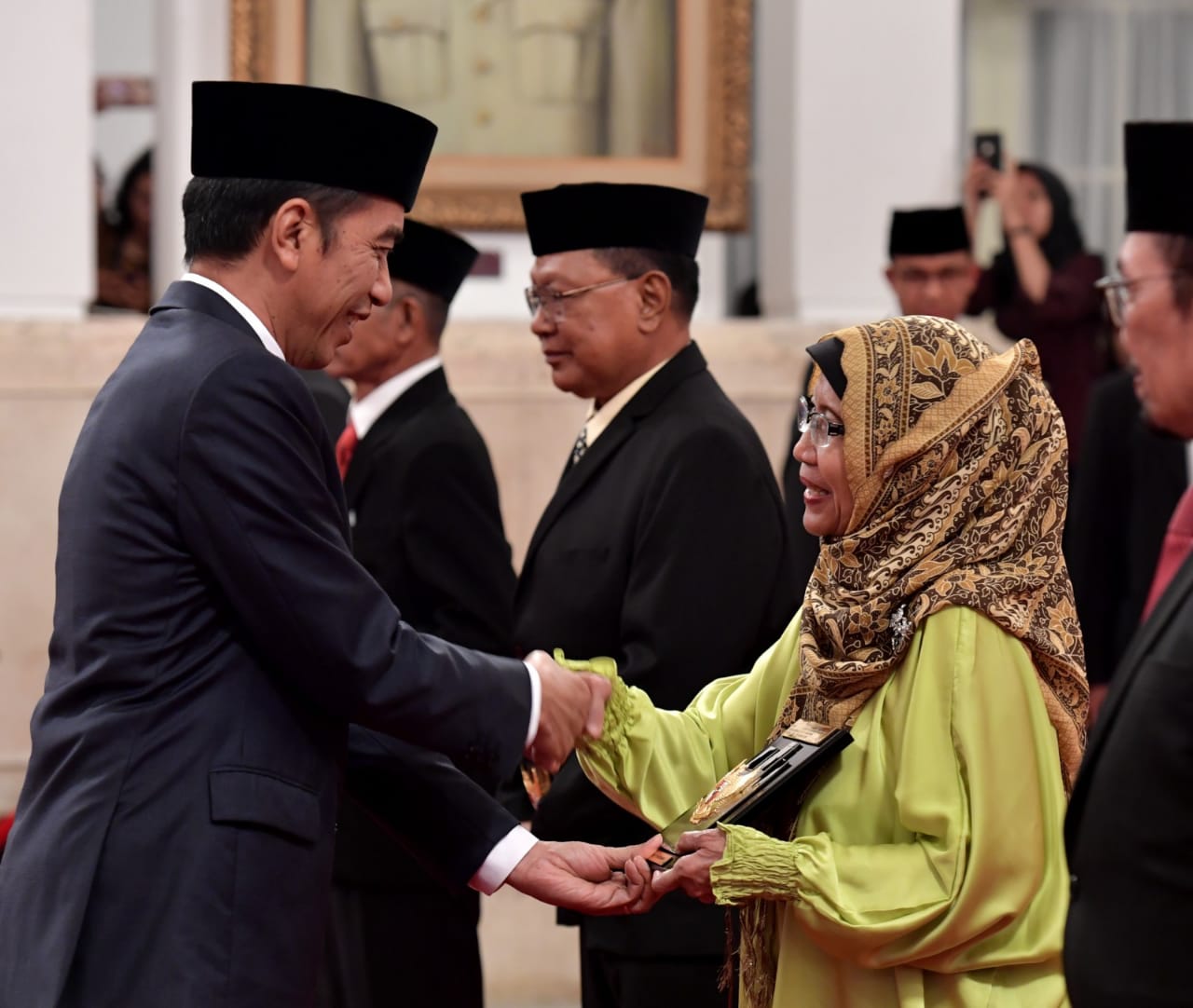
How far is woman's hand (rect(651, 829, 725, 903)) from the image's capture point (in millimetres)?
2543

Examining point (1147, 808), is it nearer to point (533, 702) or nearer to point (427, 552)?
point (533, 702)

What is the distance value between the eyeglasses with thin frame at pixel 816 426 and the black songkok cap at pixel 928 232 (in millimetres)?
2804

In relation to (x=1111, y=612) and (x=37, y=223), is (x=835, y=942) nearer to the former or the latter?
(x=1111, y=612)

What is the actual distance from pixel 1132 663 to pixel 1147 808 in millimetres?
174

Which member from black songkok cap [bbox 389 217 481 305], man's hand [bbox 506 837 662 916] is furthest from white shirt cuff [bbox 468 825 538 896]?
black songkok cap [bbox 389 217 481 305]

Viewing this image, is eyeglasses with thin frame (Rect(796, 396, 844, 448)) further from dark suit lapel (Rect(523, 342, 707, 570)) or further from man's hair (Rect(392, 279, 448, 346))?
man's hair (Rect(392, 279, 448, 346))

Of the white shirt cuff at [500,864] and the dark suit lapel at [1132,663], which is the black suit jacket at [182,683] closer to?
the white shirt cuff at [500,864]

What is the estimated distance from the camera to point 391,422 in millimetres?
4141

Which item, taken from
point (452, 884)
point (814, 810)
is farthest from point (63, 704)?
point (814, 810)

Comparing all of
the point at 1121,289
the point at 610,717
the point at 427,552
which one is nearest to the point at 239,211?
the point at 610,717

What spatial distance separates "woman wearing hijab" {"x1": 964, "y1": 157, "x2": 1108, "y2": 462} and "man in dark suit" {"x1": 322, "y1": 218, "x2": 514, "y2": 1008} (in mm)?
2382

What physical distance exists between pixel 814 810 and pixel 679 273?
153 centimetres

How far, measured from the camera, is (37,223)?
→ 5.54 meters

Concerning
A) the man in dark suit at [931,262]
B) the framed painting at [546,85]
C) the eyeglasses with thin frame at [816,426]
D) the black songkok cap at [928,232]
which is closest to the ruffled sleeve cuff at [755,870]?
the eyeglasses with thin frame at [816,426]
